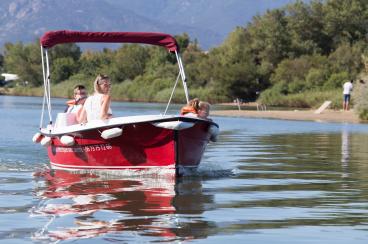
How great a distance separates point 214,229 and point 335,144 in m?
16.3

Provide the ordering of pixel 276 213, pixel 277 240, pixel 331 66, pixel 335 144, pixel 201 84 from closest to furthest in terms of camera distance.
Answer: pixel 277 240 < pixel 276 213 < pixel 335 144 < pixel 331 66 < pixel 201 84

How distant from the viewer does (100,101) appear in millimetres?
17797

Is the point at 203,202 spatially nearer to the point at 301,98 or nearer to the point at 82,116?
the point at 82,116

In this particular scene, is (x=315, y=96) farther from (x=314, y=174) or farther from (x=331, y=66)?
(x=314, y=174)

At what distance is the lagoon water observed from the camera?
11.2 m

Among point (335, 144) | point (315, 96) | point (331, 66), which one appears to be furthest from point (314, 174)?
point (331, 66)

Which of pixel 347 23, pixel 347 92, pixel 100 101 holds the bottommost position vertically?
pixel 347 92

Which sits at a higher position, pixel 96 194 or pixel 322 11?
pixel 322 11

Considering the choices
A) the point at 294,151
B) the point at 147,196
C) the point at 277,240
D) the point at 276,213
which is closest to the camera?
the point at 277,240

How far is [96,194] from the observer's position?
1494cm

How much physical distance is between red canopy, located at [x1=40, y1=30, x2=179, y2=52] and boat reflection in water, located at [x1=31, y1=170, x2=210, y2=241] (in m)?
2.87

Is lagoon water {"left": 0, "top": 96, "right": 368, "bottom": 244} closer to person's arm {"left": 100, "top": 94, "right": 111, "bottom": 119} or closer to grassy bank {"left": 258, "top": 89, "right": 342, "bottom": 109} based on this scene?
person's arm {"left": 100, "top": 94, "right": 111, "bottom": 119}

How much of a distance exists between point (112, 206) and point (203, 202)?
1316mm

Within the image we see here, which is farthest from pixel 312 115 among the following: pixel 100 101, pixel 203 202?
pixel 203 202
